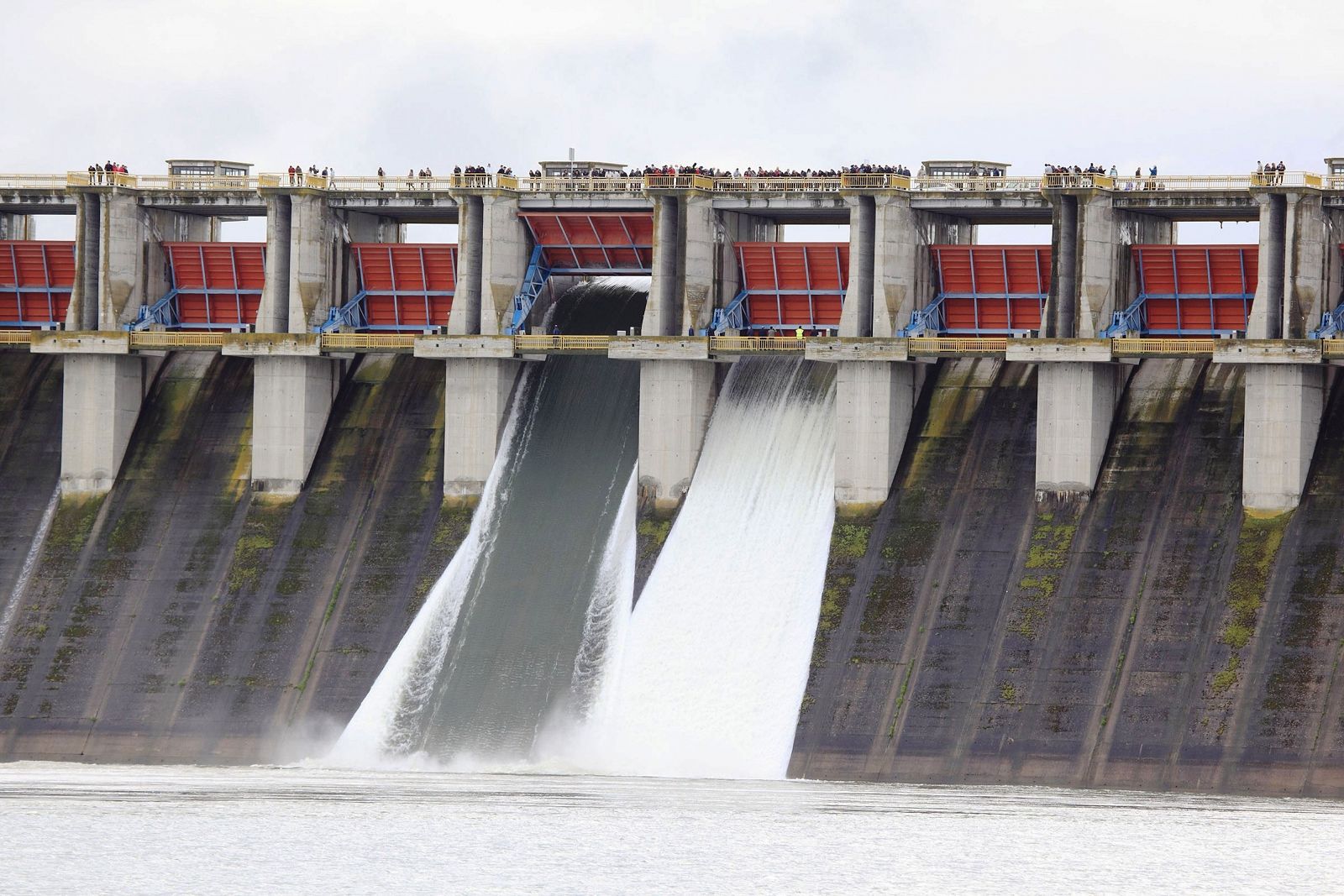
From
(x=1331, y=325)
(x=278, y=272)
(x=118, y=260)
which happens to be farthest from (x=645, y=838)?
(x=118, y=260)

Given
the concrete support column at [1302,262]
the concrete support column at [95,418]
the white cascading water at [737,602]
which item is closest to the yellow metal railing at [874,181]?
the white cascading water at [737,602]

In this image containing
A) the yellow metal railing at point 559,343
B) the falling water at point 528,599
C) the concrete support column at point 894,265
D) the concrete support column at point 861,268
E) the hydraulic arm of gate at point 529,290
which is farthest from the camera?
the hydraulic arm of gate at point 529,290

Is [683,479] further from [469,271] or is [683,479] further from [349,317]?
[349,317]

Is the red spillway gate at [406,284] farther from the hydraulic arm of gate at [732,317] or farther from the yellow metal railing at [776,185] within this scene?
the yellow metal railing at [776,185]

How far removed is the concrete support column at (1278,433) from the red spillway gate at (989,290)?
440 inches

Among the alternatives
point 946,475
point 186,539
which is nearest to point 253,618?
point 186,539

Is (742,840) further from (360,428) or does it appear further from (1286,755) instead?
(360,428)

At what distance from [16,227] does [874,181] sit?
43.5m

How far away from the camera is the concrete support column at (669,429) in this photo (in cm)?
10481

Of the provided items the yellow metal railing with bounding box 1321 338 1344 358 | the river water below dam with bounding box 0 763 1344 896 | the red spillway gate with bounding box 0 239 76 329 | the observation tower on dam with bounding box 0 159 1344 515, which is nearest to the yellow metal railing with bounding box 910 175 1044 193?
the observation tower on dam with bounding box 0 159 1344 515

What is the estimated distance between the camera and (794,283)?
108 meters

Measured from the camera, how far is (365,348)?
110 m

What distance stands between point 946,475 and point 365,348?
86.2 ft

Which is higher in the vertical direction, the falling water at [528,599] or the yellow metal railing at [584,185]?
the yellow metal railing at [584,185]
